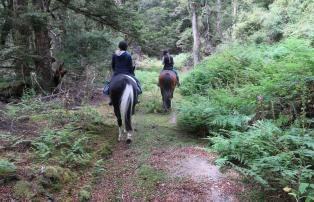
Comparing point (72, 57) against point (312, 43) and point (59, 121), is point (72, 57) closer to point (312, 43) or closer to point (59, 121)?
point (59, 121)

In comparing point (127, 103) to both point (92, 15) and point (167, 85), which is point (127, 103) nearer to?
point (167, 85)

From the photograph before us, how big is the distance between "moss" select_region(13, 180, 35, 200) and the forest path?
96 centimetres

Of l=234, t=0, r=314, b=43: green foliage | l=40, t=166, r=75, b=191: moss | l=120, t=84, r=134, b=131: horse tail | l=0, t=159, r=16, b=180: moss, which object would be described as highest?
l=234, t=0, r=314, b=43: green foliage

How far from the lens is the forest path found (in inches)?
221

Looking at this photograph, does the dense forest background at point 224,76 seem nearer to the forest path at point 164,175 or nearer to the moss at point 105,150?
the forest path at point 164,175

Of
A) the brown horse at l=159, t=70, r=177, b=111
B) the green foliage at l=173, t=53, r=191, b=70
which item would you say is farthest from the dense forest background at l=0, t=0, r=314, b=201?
the green foliage at l=173, t=53, r=191, b=70

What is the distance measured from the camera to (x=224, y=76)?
1337 centimetres

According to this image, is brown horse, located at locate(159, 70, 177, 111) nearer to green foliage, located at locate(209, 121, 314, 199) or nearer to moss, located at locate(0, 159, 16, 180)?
green foliage, located at locate(209, 121, 314, 199)

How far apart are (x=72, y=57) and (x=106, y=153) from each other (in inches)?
232

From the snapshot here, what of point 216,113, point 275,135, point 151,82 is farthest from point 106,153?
point 151,82

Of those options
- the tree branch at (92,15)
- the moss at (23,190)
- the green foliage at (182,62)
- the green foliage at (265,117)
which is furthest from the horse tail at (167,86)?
the green foliage at (182,62)

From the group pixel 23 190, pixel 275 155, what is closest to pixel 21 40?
pixel 23 190

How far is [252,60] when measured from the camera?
1230cm

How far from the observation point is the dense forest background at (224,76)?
5.48 m
